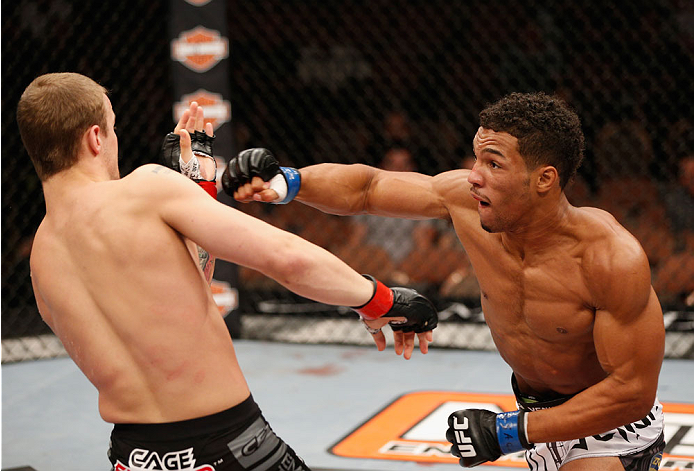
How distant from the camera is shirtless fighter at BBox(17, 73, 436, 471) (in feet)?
4.08

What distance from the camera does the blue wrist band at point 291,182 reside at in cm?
185

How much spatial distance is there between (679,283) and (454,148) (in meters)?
1.47

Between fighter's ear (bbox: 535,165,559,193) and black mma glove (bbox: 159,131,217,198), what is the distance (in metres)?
0.68

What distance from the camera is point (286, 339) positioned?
4.21 meters

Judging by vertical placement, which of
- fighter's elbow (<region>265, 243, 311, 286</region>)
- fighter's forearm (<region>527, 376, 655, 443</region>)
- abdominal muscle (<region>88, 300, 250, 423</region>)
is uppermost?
fighter's elbow (<region>265, 243, 311, 286</region>)

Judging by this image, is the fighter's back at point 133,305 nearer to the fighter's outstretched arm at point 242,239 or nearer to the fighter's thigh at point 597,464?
the fighter's outstretched arm at point 242,239

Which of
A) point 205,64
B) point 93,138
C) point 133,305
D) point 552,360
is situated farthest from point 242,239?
point 205,64

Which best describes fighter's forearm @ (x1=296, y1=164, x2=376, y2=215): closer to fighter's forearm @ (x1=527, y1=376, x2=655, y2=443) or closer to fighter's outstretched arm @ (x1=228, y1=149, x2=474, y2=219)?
fighter's outstretched arm @ (x1=228, y1=149, x2=474, y2=219)

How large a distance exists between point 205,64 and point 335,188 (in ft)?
7.78

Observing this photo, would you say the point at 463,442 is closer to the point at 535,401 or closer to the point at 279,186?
the point at 535,401

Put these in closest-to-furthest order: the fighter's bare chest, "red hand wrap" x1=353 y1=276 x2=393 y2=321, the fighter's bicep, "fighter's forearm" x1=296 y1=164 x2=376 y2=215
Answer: "red hand wrap" x1=353 y1=276 x2=393 y2=321 → the fighter's bicep → the fighter's bare chest → "fighter's forearm" x1=296 y1=164 x2=376 y2=215

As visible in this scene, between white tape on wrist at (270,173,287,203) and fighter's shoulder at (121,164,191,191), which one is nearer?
fighter's shoulder at (121,164,191,191)

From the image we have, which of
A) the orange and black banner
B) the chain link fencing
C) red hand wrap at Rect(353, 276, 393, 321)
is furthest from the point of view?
the chain link fencing

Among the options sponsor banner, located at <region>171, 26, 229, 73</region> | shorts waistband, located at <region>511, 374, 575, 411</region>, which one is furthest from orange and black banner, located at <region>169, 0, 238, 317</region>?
shorts waistband, located at <region>511, 374, 575, 411</region>
